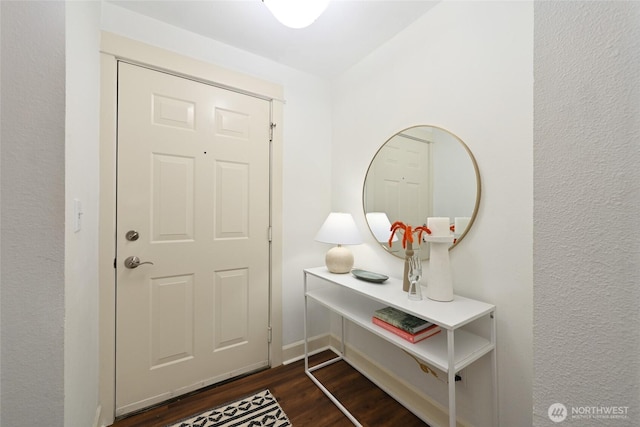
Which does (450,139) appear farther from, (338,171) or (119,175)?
(119,175)

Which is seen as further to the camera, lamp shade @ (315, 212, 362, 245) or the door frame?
lamp shade @ (315, 212, 362, 245)

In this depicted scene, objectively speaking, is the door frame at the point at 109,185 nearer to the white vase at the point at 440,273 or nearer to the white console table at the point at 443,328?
the white console table at the point at 443,328

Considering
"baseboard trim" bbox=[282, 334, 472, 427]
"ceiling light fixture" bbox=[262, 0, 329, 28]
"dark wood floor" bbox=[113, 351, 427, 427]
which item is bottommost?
"dark wood floor" bbox=[113, 351, 427, 427]

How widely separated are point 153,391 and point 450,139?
2.32m

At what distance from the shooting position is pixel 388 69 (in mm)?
1784

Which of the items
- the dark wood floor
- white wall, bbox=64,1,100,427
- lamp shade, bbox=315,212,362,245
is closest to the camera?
white wall, bbox=64,1,100,427

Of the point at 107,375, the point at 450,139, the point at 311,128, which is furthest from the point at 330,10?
the point at 107,375

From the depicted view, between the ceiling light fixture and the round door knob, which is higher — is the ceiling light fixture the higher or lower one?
the higher one

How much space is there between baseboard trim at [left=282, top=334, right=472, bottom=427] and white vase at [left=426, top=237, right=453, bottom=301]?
663mm

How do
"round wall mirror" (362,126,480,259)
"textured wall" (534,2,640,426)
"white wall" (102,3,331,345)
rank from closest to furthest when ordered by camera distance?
1. "textured wall" (534,2,640,426)
2. "round wall mirror" (362,126,480,259)
3. "white wall" (102,3,331,345)

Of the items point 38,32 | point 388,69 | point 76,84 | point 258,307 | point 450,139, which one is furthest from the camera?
point 258,307

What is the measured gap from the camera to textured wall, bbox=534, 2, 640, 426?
1.45 feet

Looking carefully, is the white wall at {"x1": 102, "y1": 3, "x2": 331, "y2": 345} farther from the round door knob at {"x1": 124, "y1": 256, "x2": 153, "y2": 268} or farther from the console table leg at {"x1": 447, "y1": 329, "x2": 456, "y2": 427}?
the console table leg at {"x1": 447, "y1": 329, "x2": 456, "y2": 427}

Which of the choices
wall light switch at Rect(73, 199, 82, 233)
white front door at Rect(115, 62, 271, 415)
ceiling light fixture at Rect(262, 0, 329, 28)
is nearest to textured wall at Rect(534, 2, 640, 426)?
ceiling light fixture at Rect(262, 0, 329, 28)
